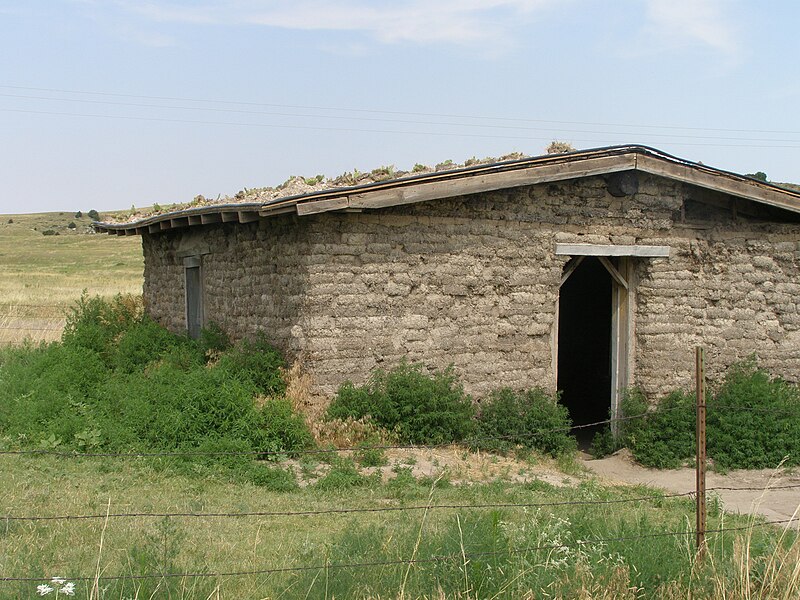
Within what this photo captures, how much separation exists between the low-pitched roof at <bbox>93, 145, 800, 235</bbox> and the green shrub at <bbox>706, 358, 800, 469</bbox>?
2.37 metres

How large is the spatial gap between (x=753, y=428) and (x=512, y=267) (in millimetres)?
3373

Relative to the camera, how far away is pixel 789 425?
32.7 feet

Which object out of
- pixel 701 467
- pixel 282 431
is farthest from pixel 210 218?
pixel 701 467

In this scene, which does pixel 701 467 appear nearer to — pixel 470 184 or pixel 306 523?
pixel 306 523

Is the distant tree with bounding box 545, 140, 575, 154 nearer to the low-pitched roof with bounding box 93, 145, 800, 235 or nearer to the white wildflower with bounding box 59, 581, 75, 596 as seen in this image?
the low-pitched roof with bounding box 93, 145, 800, 235

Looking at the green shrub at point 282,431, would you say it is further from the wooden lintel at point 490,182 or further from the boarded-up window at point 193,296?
the boarded-up window at point 193,296

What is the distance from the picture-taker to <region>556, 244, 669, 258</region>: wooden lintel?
10273mm

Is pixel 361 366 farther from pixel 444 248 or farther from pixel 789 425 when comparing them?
pixel 789 425

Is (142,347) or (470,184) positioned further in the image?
(142,347)

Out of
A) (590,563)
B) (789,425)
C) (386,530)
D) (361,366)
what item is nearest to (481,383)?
(361,366)

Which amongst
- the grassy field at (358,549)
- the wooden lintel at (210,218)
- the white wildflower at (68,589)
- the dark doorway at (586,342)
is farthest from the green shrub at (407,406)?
the dark doorway at (586,342)

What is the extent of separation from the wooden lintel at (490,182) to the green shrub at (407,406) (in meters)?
1.86

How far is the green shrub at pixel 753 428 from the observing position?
9.65m

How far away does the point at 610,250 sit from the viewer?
10422 mm
